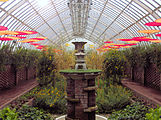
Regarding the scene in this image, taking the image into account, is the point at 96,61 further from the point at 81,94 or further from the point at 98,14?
the point at 98,14

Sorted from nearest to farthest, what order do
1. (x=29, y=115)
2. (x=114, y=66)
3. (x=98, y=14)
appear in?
(x=29, y=115) → (x=114, y=66) → (x=98, y=14)

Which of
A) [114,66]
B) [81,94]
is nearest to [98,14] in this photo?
[114,66]

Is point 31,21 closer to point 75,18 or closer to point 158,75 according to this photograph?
point 75,18

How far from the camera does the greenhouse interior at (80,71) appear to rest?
5.71 m

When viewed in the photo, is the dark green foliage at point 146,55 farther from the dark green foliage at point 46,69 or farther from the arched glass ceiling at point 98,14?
the dark green foliage at point 46,69

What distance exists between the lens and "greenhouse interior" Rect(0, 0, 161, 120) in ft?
18.7

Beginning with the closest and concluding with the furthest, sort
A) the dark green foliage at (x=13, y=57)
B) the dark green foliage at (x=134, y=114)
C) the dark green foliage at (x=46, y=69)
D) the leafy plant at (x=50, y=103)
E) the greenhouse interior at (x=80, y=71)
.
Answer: the greenhouse interior at (x=80, y=71) → the dark green foliage at (x=134, y=114) → the leafy plant at (x=50, y=103) → the dark green foliage at (x=13, y=57) → the dark green foliage at (x=46, y=69)

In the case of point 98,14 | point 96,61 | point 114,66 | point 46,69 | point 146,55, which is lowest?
point 46,69

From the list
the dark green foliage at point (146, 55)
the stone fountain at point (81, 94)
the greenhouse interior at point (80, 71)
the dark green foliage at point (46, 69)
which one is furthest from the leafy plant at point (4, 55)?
the dark green foliage at point (146, 55)

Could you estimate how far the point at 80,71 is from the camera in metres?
5.57

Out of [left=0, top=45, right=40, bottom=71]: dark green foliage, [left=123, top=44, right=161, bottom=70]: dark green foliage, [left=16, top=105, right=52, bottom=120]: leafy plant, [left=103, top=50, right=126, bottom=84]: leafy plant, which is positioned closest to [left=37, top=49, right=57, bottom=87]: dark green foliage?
[left=0, top=45, right=40, bottom=71]: dark green foliage

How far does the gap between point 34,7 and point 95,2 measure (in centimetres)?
567

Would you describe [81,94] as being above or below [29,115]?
above

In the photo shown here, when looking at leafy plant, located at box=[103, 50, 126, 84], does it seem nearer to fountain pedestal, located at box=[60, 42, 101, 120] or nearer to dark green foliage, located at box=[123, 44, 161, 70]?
dark green foliage, located at box=[123, 44, 161, 70]
